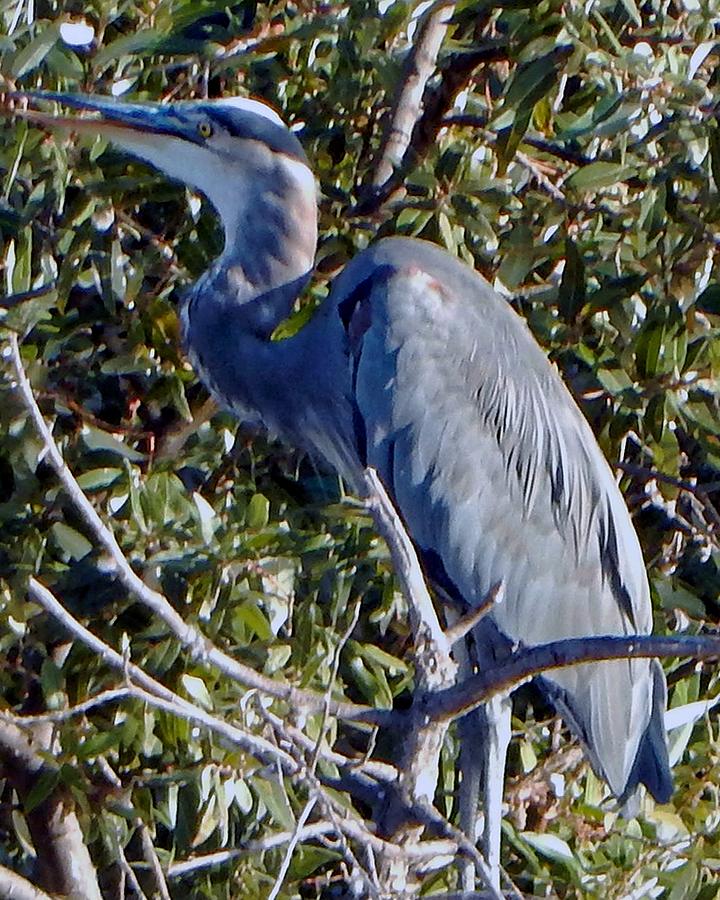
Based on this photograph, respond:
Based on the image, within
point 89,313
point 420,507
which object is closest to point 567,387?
point 420,507

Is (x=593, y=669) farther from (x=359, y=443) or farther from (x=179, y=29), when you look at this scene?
(x=179, y=29)

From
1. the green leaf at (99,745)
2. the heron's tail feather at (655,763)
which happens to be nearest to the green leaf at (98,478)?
the green leaf at (99,745)

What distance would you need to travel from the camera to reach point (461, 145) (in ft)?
8.46

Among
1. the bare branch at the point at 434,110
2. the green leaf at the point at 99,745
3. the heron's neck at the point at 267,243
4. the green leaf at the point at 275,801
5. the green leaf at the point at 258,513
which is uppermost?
the bare branch at the point at 434,110

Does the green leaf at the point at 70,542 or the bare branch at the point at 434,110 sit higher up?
the bare branch at the point at 434,110

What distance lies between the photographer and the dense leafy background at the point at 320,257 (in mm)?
Answer: 2318

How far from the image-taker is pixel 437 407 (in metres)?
2.65

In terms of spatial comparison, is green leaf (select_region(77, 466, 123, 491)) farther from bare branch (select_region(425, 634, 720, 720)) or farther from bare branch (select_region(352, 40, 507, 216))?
bare branch (select_region(425, 634, 720, 720))

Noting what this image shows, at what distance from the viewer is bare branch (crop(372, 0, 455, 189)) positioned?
8.11ft

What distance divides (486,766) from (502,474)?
20.8 inches

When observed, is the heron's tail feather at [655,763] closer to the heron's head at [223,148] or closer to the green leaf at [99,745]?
the green leaf at [99,745]

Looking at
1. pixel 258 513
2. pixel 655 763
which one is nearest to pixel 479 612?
pixel 258 513

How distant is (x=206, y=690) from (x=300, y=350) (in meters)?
Result: 0.74

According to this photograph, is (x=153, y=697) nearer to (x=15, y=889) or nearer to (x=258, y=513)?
(x=258, y=513)
